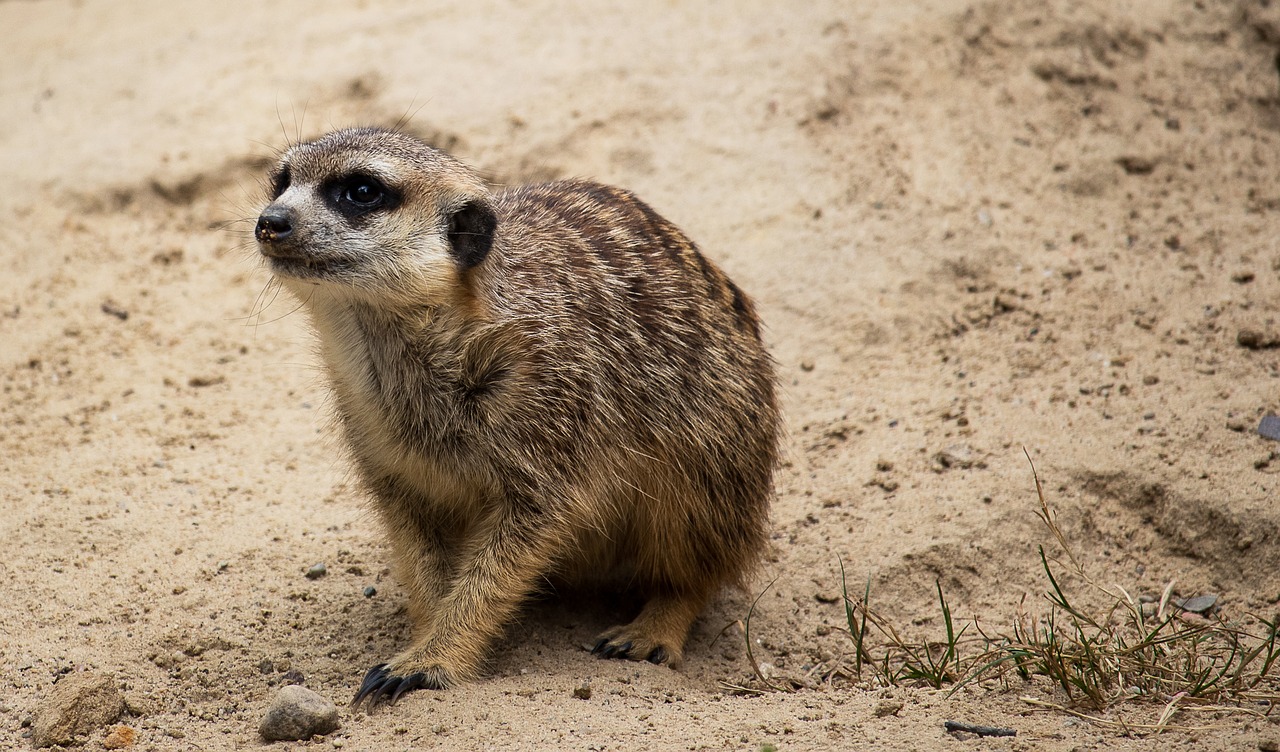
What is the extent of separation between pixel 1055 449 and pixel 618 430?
1811 mm

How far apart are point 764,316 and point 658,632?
2086 mm

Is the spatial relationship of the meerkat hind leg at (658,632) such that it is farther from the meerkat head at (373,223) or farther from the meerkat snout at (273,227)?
the meerkat snout at (273,227)

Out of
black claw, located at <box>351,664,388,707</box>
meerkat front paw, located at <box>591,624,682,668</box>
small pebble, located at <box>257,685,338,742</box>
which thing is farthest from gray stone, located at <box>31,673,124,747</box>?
meerkat front paw, located at <box>591,624,682,668</box>

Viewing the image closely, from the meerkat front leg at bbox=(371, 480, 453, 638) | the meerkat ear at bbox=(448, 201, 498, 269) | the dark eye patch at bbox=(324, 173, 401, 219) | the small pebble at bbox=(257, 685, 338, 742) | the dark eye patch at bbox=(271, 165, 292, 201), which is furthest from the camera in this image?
the meerkat front leg at bbox=(371, 480, 453, 638)

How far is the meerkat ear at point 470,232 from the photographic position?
3.52m

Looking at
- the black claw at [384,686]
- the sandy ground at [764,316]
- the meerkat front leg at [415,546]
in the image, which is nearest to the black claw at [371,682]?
the black claw at [384,686]

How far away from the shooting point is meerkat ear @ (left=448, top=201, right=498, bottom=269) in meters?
3.52

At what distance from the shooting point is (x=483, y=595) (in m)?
3.61

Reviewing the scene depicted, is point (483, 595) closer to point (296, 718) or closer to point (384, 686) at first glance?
point (384, 686)

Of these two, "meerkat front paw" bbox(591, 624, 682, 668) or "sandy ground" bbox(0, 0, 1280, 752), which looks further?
"meerkat front paw" bbox(591, 624, 682, 668)

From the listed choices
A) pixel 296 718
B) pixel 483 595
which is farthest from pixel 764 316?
pixel 296 718

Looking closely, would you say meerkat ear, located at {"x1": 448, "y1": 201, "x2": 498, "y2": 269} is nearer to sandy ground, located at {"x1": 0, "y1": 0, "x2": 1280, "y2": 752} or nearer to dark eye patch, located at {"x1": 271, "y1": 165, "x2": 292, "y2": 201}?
dark eye patch, located at {"x1": 271, "y1": 165, "x2": 292, "y2": 201}

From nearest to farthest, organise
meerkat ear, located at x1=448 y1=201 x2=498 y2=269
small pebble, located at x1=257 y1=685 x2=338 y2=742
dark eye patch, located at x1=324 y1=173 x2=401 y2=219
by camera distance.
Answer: small pebble, located at x1=257 y1=685 x2=338 y2=742, dark eye patch, located at x1=324 y1=173 x2=401 y2=219, meerkat ear, located at x1=448 y1=201 x2=498 y2=269

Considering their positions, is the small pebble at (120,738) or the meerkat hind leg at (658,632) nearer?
the small pebble at (120,738)
